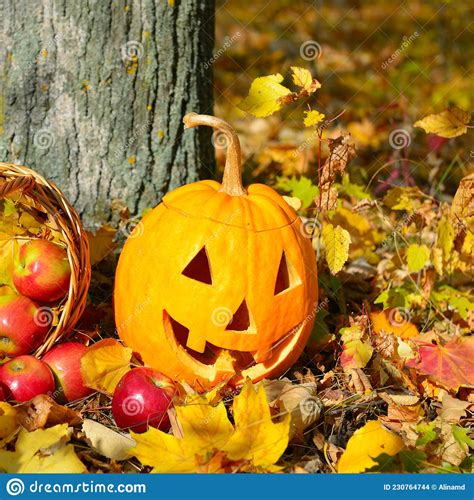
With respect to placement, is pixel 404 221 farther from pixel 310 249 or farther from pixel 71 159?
pixel 71 159

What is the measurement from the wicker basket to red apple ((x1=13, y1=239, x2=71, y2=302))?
0.18ft

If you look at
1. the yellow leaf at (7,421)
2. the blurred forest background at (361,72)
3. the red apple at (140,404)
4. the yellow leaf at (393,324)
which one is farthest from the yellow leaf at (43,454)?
the blurred forest background at (361,72)

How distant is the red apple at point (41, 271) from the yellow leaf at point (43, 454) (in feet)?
1.89

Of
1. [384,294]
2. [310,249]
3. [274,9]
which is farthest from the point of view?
[274,9]

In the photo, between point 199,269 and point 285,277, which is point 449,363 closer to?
point 285,277

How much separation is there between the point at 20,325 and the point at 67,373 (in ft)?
0.77

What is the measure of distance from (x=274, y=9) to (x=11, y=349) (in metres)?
5.46

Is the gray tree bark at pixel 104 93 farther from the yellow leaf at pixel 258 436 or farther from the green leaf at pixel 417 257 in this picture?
the yellow leaf at pixel 258 436

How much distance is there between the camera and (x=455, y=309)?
303 centimetres

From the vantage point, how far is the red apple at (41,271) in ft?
8.14

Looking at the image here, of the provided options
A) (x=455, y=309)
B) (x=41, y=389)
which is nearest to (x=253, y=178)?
(x=455, y=309)

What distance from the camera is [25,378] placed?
232 centimetres

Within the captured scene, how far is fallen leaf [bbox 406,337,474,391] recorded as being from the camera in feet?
8.22

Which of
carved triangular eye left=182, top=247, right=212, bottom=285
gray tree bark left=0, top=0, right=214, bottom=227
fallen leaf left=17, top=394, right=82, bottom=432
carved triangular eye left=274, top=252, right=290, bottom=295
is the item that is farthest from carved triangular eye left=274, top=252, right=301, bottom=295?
gray tree bark left=0, top=0, right=214, bottom=227
